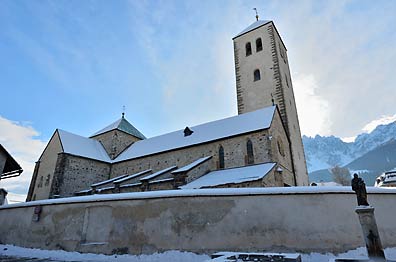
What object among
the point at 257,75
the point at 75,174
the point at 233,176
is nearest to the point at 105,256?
the point at 233,176

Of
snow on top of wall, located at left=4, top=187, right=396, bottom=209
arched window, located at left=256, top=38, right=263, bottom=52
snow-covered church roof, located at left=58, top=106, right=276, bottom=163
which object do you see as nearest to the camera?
snow on top of wall, located at left=4, top=187, right=396, bottom=209

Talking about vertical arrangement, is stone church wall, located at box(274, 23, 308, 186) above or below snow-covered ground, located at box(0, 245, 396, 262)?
above

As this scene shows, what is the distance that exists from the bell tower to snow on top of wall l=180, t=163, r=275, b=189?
6.02m

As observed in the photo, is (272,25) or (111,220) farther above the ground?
(272,25)

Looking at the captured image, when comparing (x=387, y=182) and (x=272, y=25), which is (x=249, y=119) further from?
(x=387, y=182)

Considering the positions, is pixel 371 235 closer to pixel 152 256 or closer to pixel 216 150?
pixel 152 256

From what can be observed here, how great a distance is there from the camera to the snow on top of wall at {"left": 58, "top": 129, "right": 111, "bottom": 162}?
24.8m

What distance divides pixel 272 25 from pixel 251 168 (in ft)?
59.1

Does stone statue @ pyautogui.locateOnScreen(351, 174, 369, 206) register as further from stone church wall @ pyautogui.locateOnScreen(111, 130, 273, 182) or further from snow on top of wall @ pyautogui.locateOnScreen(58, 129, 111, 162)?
snow on top of wall @ pyautogui.locateOnScreen(58, 129, 111, 162)

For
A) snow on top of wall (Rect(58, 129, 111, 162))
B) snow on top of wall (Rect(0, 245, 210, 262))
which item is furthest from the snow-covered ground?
snow on top of wall (Rect(58, 129, 111, 162))

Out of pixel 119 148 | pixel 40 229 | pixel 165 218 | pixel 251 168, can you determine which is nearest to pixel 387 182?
pixel 251 168

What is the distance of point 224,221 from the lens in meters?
8.24

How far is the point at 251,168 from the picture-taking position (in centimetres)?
1708

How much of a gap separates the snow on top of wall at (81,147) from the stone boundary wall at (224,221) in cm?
1679
